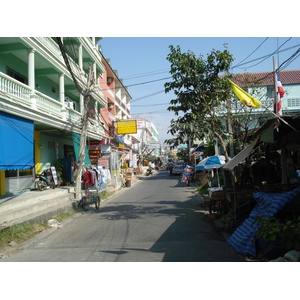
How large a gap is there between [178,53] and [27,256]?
23.5 feet

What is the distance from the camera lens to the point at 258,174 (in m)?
11.0

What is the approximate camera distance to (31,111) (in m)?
11.7

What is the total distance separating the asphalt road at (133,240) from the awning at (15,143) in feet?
8.89

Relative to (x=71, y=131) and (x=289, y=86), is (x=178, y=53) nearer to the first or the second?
(x=71, y=131)

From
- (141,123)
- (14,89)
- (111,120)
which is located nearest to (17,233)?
(14,89)

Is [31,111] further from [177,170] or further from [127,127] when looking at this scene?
[177,170]

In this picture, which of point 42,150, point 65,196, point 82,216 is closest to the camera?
point 82,216

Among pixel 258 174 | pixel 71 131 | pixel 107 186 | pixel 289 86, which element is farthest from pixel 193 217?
pixel 289 86

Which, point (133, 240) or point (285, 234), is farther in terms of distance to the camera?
point (133, 240)

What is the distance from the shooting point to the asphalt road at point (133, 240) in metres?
5.86

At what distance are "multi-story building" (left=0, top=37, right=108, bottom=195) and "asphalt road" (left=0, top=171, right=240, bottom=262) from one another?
323 centimetres

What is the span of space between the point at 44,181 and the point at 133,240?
28.0 ft

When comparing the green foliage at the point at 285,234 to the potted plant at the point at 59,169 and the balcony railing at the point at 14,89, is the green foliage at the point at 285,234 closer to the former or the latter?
the balcony railing at the point at 14,89

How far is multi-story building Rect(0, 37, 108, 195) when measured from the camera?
10.1 m
